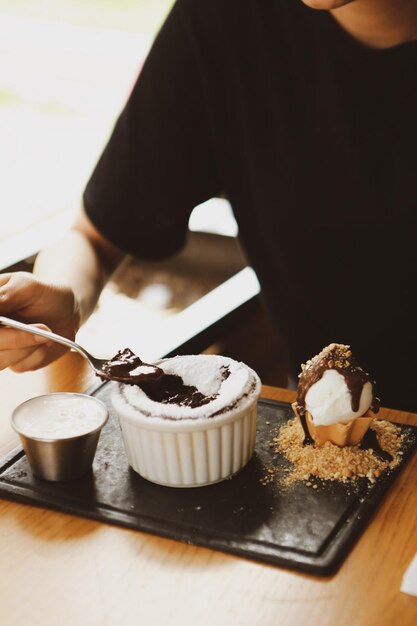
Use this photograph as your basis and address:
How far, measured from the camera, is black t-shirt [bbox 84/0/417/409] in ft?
5.14

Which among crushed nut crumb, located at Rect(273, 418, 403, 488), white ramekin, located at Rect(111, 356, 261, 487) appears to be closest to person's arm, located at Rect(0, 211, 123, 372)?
white ramekin, located at Rect(111, 356, 261, 487)

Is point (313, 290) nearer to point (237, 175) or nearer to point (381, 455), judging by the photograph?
point (237, 175)

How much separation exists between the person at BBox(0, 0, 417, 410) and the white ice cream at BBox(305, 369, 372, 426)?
50cm

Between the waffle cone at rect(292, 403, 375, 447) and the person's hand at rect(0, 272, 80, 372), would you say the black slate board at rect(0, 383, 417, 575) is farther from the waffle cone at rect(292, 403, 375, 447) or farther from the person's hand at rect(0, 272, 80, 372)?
the person's hand at rect(0, 272, 80, 372)

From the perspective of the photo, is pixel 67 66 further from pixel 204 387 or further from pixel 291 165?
pixel 204 387

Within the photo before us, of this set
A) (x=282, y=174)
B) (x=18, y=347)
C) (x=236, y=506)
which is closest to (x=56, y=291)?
(x=18, y=347)

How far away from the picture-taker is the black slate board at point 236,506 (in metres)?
1.03

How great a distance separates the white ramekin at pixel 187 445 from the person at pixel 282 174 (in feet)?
1.19

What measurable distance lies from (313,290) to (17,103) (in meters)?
4.91

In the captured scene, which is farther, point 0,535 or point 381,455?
point 381,455

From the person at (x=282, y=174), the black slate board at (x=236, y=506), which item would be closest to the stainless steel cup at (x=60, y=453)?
the black slate board at (x=236, y=506)

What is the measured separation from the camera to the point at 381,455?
1228 millimetres

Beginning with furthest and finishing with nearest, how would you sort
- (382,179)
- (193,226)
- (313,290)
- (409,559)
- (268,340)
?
(193,226)
(268,340)
(313,290)
(382,179)
(409,559)

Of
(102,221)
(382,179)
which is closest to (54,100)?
Result: (102,221)
